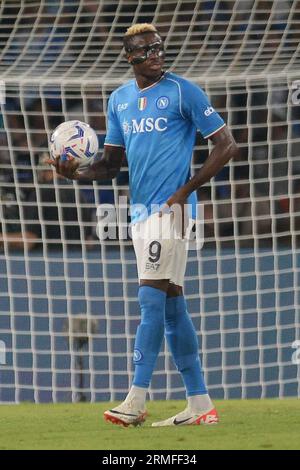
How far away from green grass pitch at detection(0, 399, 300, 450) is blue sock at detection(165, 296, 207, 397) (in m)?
0.21

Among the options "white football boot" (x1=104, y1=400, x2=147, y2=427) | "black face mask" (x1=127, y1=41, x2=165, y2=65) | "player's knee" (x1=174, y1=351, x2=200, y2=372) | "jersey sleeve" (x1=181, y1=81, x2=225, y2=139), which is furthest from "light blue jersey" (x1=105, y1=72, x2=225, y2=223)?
"white football boot" (x1=104, y1=400, x2=147, y2=427)

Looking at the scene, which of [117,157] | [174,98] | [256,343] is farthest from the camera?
[256,343]

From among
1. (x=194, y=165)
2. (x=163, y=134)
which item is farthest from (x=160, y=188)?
(x=194, y=165)

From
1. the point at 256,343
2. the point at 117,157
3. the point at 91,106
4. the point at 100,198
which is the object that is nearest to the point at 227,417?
the point at 117,157

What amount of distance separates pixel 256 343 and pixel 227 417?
226 cm

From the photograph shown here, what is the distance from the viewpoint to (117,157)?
585 cm

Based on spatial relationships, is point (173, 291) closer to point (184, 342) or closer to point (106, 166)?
point (184, 342)

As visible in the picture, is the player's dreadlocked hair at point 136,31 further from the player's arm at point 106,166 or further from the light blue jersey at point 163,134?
the player's arm at point 106,166

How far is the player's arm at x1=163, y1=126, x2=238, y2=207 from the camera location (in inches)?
213

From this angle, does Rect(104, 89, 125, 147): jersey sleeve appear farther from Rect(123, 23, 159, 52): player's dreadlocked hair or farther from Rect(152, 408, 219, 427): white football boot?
Rect(152, 408, 219, 427): white football boot

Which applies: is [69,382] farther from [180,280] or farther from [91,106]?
[180,280]

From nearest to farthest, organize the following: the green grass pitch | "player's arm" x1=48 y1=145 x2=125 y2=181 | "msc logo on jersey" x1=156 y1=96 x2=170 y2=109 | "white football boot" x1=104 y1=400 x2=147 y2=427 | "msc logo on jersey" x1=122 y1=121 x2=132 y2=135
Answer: the green grass pitch < "white football boot" x1=104 y1=400 x2=147 y2=427 < "msc logo on jersey" x1=156 y1=96 x2=170 y2=109 < "msc logo on jersey" x1=122 y1=121 x2=132 y2=135 < "player's arm" x1=48 y1=145 x2=125 y2=181

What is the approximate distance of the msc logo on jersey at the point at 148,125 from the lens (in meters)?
5.49

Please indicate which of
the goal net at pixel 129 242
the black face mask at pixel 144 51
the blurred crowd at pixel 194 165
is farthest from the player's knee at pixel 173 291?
the blurred crowd at pixel 194 165
